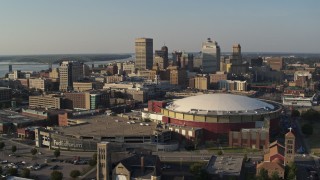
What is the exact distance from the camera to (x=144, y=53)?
497 feet

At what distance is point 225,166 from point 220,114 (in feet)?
52.1

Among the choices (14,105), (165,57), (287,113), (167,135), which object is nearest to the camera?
(167,135)

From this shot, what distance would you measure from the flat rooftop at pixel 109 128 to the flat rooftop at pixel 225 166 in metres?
12.6

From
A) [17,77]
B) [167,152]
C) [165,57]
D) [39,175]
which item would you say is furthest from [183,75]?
[39,175]

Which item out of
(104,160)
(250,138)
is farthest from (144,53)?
(104,160)

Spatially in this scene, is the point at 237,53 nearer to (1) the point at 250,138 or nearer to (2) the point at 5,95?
(2) the point at 5,95

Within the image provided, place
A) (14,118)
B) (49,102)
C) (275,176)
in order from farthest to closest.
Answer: (49,102), (14,118), (275,176)

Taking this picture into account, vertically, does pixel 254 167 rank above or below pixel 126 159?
below

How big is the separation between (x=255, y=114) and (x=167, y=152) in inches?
495

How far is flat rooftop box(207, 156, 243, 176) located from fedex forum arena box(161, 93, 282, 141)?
13.0 m

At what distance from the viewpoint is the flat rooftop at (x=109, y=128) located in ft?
160

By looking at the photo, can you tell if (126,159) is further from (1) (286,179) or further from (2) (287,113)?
(2) (287,113)

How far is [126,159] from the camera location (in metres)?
31.7

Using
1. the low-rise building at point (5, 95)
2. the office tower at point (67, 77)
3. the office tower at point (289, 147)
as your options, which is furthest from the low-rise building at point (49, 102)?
the office tower at point (289, 147)
